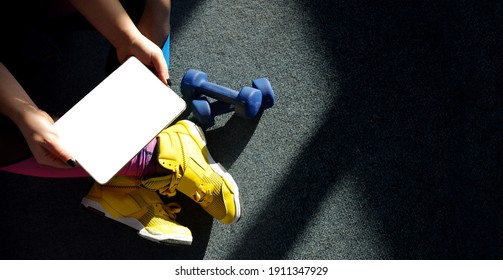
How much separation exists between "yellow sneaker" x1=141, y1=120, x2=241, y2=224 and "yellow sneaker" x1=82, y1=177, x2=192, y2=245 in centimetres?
4

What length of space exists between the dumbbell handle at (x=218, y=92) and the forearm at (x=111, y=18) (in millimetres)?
248

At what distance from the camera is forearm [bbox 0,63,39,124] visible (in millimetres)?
773

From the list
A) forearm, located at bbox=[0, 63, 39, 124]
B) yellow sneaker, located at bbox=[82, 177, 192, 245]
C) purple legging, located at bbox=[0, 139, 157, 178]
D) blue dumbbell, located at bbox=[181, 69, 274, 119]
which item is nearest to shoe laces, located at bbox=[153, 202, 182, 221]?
yellow sneaker, located at bbox=[82, 177, 192, 245]

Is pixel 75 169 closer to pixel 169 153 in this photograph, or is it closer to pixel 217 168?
pixel 169 153

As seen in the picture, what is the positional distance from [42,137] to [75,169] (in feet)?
0.50

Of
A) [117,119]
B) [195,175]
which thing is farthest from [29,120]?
[195,175]

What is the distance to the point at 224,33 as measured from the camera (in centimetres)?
119

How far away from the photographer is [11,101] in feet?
2.54

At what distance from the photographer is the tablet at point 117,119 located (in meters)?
0.80

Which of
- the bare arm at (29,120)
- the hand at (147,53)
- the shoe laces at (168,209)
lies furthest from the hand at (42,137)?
the shoe laces at (168,209)

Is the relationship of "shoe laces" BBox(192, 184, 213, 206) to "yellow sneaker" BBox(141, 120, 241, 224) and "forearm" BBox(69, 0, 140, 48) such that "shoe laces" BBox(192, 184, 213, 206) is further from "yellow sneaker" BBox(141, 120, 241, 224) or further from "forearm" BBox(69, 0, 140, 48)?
"forearm" BBox(69, 0, 140, 48)

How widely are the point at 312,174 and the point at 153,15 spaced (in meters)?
0.51

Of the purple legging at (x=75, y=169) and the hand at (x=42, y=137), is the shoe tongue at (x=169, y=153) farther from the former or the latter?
the hand at (x=42, y=137)

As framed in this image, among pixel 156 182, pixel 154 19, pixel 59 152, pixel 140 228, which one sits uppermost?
pixel 154 19
